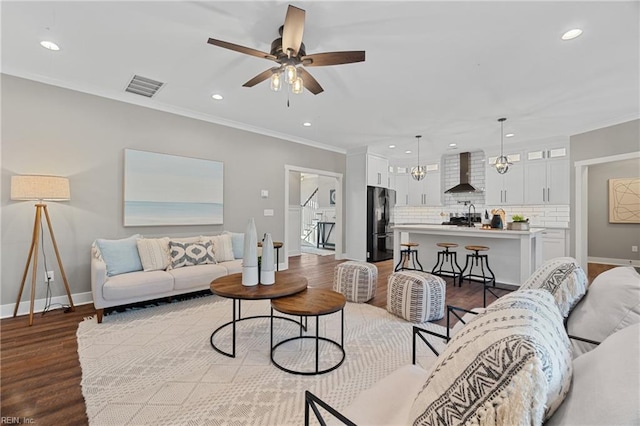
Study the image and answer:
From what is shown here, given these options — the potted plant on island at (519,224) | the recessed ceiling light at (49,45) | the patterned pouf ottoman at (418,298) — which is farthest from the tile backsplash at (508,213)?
the recessed ceiling light at (49,45)

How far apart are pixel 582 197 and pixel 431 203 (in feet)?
10.1

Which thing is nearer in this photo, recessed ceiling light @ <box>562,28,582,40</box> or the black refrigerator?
recessed ceiling light @ <box>562,28,582,40</box>

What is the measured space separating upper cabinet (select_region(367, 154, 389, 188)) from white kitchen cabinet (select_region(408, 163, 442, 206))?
3.77 feet

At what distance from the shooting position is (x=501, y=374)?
0.64m

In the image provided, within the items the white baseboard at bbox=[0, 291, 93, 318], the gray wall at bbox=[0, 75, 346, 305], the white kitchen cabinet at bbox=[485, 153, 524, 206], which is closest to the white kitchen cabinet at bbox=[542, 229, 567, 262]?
the white kitchen cabinet at bbox=[485, 153, 524, 206]

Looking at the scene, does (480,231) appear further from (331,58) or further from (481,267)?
(331,58)

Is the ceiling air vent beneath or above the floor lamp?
above

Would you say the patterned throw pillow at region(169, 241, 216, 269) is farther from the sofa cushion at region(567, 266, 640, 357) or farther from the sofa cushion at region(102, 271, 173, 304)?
the sofa cushion at region(567, 266, 640, 357)

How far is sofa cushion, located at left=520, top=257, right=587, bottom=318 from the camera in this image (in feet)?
4.95

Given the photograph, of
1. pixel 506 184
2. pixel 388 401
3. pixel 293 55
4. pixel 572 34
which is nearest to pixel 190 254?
pixel 293 55

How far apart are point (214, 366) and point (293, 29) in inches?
102

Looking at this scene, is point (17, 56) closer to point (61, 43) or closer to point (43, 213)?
point (61, 43)

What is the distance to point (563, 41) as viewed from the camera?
2582 mm

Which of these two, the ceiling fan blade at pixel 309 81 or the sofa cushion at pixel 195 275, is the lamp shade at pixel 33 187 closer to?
the sofa cushion at pixel 195 275
